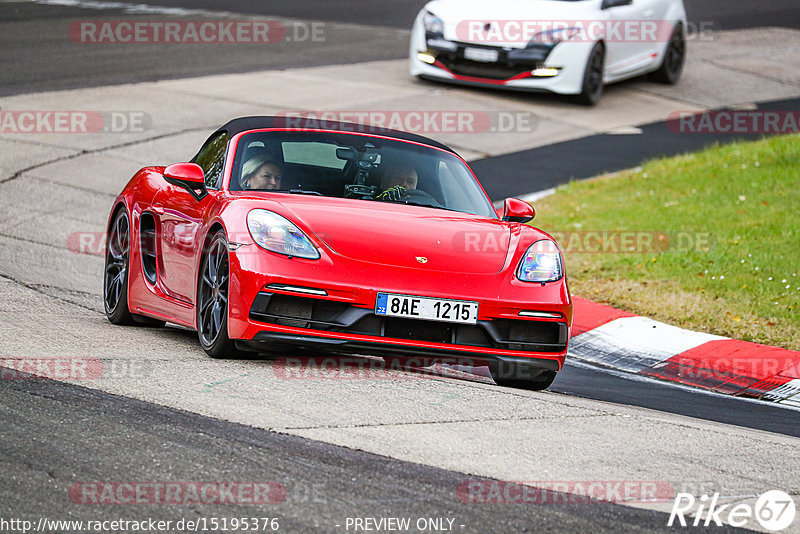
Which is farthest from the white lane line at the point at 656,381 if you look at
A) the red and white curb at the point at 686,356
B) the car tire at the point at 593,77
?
the car tire at the point at 593,77

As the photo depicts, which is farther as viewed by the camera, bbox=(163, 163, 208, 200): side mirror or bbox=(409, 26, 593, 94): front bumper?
bbox=(409, 26, 593, 94): front bumper

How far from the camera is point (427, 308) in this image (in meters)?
6.38

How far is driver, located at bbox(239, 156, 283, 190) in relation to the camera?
286 inches

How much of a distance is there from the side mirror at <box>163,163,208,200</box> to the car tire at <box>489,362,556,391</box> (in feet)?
6.55

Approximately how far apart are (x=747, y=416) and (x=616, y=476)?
2355mm

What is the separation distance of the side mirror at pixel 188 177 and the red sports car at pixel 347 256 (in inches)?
0.5

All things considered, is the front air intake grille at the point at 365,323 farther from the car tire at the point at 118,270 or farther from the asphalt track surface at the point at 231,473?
the car tire at the point at 118,270

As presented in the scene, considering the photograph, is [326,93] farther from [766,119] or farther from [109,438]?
[109,438]

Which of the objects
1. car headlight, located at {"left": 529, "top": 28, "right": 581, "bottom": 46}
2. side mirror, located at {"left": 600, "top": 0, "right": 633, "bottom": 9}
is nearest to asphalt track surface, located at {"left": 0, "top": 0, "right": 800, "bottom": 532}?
car headlight, located at {"left": 529, "top": 28, "right": 581, "bottom": 46}

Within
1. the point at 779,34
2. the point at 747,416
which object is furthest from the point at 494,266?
the point at 779,34

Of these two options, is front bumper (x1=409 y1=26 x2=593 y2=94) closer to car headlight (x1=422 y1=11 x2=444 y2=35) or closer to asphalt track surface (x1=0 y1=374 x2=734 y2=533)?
car headlight (x1=422 y1=11 x2=444 y2=35)

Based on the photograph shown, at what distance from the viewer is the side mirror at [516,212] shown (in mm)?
7565

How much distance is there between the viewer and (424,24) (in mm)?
17984

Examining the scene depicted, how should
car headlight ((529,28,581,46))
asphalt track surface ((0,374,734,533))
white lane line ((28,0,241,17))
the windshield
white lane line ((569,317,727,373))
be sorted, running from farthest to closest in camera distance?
white lane line ((28,0,241,17))
car headlight ((529,28,581,46))
white lane line ((569,317,727,373))
the windshield
asphalt track surface ((0,374,734,533))
